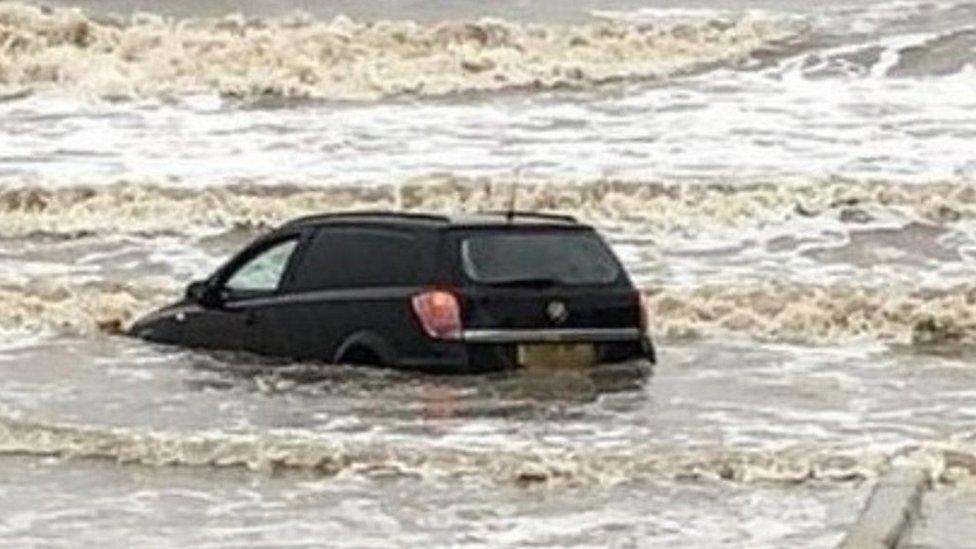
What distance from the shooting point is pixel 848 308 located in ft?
84.6

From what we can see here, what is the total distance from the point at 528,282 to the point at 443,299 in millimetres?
642

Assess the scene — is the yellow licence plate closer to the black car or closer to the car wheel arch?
the black car

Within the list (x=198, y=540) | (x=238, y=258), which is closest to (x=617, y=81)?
(x=238, y=258)

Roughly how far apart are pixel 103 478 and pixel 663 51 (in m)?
31.8

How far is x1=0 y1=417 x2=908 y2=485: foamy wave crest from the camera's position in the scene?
16.1 m

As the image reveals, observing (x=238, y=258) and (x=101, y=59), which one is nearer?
(x=238, y=258)

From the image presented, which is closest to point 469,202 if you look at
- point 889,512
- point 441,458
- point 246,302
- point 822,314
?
point 822,314

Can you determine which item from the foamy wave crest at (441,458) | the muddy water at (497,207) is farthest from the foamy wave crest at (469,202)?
the foamy wave crest at (441,458)

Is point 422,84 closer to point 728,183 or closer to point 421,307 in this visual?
point 728,183

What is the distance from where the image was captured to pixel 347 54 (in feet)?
155

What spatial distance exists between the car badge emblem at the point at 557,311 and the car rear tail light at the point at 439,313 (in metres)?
0.67

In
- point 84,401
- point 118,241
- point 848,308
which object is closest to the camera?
point 84,401

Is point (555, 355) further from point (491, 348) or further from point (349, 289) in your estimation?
point (349, 289)

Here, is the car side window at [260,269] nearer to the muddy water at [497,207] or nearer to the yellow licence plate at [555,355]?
the muddy water at [497,207]
